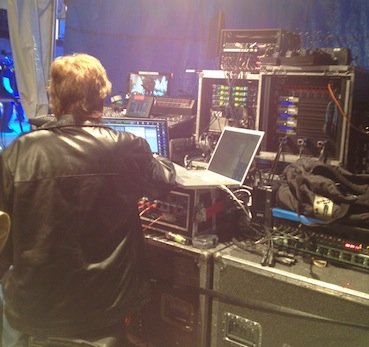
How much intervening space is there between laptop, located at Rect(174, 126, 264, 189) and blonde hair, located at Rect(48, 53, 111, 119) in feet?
1.47

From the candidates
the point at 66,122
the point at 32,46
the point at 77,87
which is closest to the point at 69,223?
the point at 66,122

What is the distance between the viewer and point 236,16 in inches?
122

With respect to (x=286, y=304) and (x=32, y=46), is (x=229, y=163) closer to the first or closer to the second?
(x=286, y=304)

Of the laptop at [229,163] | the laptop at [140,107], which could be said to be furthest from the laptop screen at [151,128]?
the laptop at [229,163]

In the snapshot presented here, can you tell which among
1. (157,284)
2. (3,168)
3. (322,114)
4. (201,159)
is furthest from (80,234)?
(322,114)

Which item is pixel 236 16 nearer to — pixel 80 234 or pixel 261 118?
pixel 261 118

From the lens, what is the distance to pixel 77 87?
1.50 metres

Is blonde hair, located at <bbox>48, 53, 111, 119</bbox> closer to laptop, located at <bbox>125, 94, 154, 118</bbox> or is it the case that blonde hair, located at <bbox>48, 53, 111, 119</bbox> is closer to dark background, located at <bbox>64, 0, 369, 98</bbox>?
laptop, located at <bbox>125, 94, 154, 118</bbox>

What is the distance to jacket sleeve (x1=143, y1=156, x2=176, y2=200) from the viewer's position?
61.8 inches

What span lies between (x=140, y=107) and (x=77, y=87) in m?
1.02

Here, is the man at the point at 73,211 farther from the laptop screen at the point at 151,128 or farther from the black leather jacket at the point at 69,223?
the laptop screen at the point at 151,128

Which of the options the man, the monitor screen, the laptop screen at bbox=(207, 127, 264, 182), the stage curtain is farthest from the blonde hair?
the stage curtain

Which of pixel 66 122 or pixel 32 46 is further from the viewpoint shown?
pixel 32 46

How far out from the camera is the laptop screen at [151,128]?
228 cm
